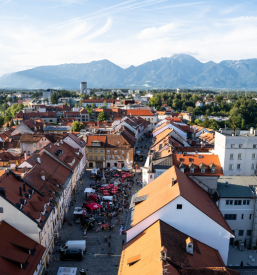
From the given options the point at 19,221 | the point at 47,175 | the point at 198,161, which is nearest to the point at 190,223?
the point at 19,221

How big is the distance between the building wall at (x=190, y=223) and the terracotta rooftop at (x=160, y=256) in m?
0.51

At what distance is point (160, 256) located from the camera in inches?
782

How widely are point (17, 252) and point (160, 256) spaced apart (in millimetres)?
12289

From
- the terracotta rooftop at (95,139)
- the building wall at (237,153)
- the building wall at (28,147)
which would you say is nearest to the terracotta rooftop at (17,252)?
the building wall at (237,153)

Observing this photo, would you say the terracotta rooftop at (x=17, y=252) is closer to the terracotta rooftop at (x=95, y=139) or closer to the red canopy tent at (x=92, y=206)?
the red canopy tent at (x=92, y=206)

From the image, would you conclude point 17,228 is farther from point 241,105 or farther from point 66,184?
point 241,105

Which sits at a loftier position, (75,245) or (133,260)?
(133,260)

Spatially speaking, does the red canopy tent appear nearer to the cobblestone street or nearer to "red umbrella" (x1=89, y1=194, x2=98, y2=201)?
the cobblestone street

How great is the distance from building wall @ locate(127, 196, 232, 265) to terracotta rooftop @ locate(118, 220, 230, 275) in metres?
0.51

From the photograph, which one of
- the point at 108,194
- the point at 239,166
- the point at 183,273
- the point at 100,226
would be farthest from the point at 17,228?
the point at 239,166

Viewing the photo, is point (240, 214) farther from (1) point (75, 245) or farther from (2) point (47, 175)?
(2) point (47, 175)

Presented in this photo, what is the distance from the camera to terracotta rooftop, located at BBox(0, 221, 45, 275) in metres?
22.0

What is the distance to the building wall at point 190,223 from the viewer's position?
85.6 feet

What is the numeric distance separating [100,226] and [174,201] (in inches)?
643
